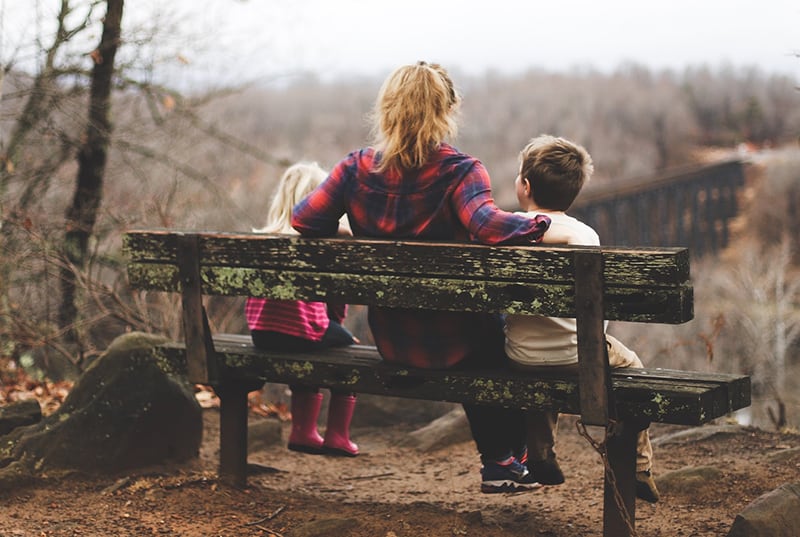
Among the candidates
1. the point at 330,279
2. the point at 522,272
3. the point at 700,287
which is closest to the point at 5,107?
the point at 330,279

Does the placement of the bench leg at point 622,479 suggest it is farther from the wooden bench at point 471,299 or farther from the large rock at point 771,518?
the large rock at point 771,518

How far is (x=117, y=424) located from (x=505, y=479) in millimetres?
1812

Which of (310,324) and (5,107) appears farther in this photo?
(5,107)

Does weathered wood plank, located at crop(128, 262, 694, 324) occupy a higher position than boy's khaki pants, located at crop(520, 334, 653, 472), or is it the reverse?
weathered wood plank, located at crop(128, 262, 694, 324)

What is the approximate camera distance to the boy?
3.50 m

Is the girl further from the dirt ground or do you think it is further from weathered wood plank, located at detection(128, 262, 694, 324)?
weathered wood plank, located at detection(128, 262, 694, 324)

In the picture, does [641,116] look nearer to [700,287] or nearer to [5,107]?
[700,287]

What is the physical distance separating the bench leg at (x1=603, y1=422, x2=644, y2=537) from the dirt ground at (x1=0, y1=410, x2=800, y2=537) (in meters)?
0.47

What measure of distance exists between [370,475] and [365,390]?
1.57 m

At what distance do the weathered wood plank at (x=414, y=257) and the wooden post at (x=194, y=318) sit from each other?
0.05 m

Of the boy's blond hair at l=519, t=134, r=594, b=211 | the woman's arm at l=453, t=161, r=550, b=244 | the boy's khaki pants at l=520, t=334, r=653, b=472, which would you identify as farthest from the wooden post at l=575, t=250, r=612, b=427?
the boy's blond hair at l=519, t=134, r=594, b=211

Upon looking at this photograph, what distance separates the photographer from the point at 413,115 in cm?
356

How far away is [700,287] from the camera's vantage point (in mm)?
→ 41219

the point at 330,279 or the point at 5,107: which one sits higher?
the point at 5,107
